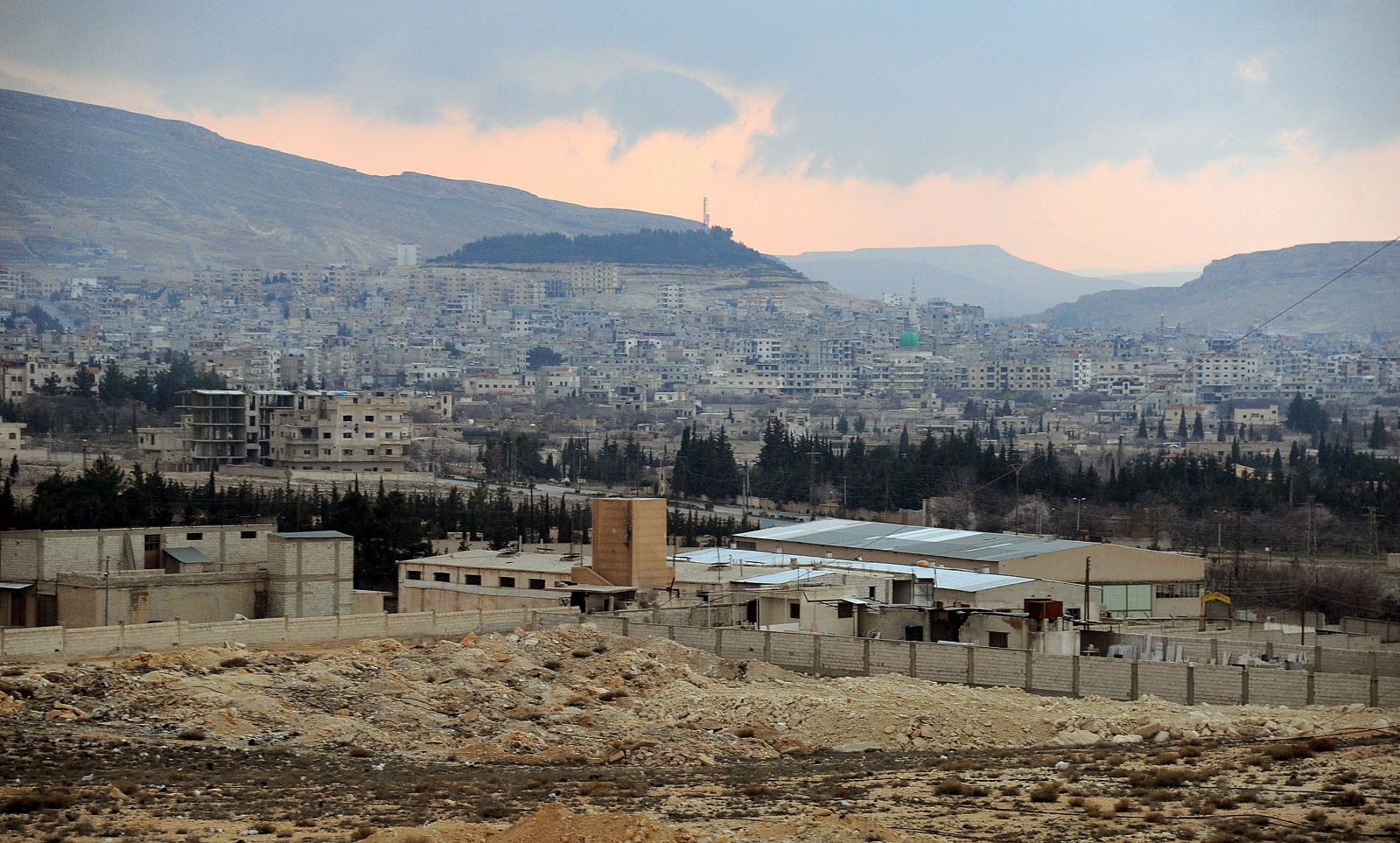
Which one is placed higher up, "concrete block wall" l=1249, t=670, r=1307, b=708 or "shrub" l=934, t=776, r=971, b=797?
"concrete block wall" l=1249, t=670, r=1307, b=708

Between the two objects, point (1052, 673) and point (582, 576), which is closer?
point (1052, 673)

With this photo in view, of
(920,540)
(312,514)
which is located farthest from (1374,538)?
(312,514)

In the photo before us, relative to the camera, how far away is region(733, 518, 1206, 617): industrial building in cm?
3216

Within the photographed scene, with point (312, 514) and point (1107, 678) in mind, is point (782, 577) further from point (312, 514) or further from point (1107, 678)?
point (312, 514)

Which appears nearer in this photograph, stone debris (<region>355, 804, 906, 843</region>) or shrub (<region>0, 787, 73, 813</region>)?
stone debris (<region>355, 804, 906, 843</region>)

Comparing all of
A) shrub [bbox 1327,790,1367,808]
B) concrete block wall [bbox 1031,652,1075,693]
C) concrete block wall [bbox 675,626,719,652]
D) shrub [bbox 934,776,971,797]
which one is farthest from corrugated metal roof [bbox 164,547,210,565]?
shrub [bbox 1327,790,1367,808]

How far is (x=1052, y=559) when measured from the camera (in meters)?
32.2

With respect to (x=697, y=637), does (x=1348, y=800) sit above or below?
above

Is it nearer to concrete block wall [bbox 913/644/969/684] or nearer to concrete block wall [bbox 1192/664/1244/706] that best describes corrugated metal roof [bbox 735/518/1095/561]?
concrete block wall [bbox 913/644/969/684]

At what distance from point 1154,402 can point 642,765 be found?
144 m

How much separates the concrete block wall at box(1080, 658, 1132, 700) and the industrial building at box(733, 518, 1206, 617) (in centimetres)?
885

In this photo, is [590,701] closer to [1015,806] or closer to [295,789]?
[295,789]

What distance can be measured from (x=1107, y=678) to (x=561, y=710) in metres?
5.95

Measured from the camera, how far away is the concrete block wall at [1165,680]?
20.3 metres
